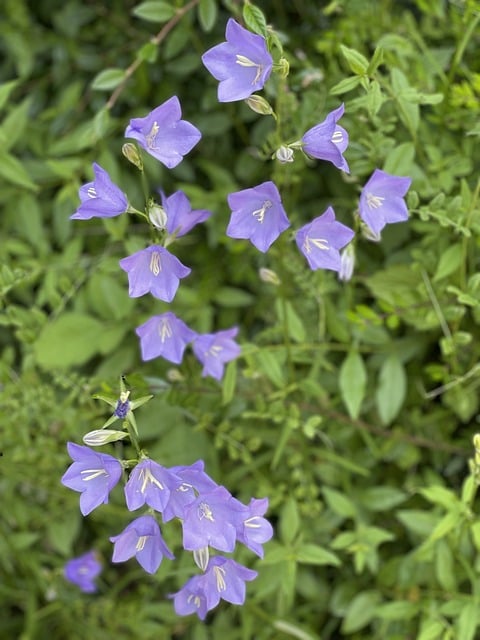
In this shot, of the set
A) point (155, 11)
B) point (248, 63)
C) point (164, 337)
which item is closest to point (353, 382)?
point (164, 337)

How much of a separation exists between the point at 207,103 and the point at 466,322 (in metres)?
1.11

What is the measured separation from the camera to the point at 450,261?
7.20 feet

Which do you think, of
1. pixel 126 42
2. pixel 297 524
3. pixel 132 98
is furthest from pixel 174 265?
pixel 126 42

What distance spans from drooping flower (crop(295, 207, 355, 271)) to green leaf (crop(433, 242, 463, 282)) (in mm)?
460

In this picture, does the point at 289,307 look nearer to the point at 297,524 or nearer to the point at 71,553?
the point at 297,524

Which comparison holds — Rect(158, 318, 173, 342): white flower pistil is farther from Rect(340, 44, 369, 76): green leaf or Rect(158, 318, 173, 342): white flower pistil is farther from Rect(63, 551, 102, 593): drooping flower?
Rect(63, 551, 102, 593): drooping flower

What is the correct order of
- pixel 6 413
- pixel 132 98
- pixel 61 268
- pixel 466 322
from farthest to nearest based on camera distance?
pixel 132 98 < pixel 61 268 < pixel 466 322 < pixel 6 413

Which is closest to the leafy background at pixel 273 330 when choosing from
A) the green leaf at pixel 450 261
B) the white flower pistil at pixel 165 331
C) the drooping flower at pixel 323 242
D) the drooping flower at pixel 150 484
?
the green leaf at pixel 450 261

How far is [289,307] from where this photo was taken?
7.82 ft

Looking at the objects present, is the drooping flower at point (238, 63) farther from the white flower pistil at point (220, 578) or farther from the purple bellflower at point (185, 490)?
the white flower pistil at point (220, 578)

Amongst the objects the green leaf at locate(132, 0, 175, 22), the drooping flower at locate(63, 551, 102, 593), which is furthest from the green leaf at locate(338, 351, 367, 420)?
the green leaf at locate(132, 0, 175, 22)

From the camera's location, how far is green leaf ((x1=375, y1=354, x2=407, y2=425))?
2477 mm

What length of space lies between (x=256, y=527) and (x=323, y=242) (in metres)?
0.63

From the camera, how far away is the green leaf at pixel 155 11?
2385 mm
